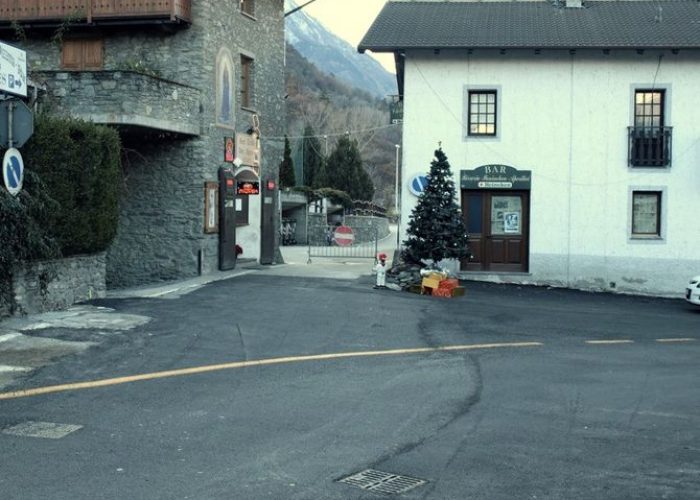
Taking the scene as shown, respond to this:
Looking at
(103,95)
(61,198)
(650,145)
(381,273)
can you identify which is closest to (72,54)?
(103,95)

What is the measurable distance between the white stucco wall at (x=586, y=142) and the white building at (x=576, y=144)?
0.03 m

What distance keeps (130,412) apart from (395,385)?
3.18 metres

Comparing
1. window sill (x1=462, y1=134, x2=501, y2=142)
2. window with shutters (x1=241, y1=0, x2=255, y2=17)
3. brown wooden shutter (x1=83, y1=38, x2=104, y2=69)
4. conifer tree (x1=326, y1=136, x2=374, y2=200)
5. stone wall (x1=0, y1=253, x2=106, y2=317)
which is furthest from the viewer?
conifer tree (x1=326, y1=136, x2=374, y2=200)

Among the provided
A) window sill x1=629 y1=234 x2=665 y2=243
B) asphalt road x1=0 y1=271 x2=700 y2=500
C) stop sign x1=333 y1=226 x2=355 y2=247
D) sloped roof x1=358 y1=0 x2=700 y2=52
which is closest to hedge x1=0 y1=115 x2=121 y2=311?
asphalt road x1=0 y1=271 x2=700 y2=500

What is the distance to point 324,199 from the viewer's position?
48469 mm

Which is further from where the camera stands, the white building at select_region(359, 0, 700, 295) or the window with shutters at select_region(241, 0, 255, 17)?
the window with shutters at select_region(241, 0, 255, 17)

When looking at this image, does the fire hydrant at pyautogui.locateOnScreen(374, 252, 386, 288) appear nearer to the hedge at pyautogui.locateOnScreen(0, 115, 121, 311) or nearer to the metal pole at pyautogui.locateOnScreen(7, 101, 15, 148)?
the hedge at pyautogui.locateOnScreen(0, 115, 121, 311)

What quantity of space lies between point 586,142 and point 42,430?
18.8 metres

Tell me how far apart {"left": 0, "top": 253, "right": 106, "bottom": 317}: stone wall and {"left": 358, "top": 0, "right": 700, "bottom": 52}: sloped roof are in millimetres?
10392

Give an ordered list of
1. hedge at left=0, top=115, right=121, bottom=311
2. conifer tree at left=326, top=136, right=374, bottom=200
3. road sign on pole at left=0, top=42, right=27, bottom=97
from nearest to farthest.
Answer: hedge at left=0, top=115, right=121, bottom=311
road sign on pole at left=0, top=42, right=27, bottom=97
conifer tree at left=326, top=136, right=374, bottom=200

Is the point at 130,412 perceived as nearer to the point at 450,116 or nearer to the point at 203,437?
the point at 203,437

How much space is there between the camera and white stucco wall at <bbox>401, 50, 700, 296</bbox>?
23.2m

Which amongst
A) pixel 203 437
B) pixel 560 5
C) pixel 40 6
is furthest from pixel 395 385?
pixel 560 5

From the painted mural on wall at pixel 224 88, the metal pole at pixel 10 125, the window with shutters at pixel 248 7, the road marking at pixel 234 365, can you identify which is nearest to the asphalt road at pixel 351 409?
the road marking at pixel 234 365
